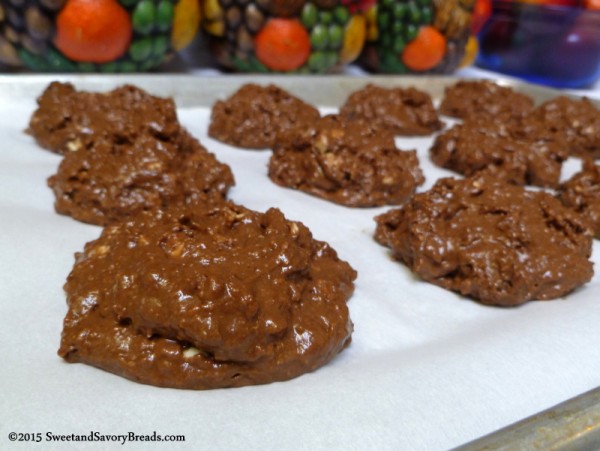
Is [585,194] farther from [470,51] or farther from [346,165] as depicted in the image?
[470,51]

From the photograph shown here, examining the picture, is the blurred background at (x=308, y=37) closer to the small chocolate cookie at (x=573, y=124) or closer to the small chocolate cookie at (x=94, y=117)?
the small chocolate cookie at (x=94, y=117)

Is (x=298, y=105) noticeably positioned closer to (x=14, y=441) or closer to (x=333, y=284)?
(x=333, y=284)

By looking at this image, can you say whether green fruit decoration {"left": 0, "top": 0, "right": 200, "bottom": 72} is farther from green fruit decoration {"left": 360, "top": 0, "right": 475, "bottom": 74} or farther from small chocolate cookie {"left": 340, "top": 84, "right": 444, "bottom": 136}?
green fruit decoration {"left": 360, "top": 0, "right": 475, "bottom": 74}

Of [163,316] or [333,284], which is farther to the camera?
[333,284]

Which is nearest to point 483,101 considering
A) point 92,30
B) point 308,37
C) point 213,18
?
point 308,37

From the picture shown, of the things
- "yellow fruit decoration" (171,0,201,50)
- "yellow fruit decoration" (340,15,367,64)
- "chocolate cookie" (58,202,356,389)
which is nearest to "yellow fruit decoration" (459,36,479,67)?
"yellow fruit decoration" (340,15,367,64)

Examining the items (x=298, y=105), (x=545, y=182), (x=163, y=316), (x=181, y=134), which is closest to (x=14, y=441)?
(x=163, y=316)

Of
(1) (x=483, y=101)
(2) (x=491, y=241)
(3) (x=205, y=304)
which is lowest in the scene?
(1) (x=483, y=101)
